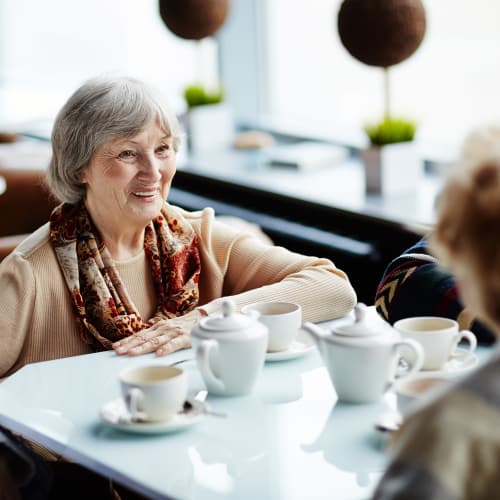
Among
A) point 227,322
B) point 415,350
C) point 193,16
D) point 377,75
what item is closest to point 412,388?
point 415,350

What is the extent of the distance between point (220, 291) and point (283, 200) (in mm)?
1119

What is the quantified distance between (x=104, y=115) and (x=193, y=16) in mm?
1923

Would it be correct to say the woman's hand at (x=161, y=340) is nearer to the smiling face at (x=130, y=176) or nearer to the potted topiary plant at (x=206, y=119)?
the smiling face at (x=130, y=176)

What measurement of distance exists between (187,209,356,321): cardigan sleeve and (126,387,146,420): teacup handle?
58cm

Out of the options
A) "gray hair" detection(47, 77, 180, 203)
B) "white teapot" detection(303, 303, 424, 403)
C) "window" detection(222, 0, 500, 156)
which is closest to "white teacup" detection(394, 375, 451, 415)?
"white teapot" detection(303, 303, 424, 403)

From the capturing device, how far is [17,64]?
6.36 m

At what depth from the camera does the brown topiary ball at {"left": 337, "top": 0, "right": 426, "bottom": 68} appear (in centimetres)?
305

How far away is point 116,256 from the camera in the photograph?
231cm

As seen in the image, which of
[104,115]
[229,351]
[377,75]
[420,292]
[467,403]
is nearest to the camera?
[467,403]

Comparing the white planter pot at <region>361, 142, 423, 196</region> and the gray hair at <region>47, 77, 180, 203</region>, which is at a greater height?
the gray hair at <region>47, 77, 180, 203</region>

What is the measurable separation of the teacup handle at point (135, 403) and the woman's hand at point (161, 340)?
39cm

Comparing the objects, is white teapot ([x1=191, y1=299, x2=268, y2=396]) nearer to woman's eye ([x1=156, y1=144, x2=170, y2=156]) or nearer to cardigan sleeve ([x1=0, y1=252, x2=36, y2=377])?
cardigan sleeve ([x1=0, y1=252, x2=36, y2=377])

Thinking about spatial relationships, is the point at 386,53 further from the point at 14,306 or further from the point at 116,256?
the point at 14,306

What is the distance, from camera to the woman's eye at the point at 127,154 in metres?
2.25
